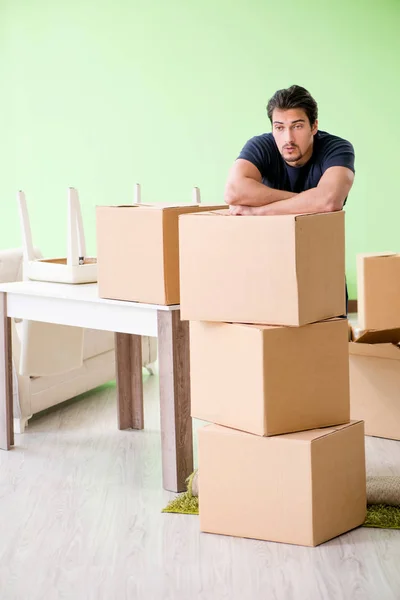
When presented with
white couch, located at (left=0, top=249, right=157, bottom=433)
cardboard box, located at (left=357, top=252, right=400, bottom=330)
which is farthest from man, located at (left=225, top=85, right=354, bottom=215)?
white couch, located at (left=0, top=249, right=157, bottom=433)

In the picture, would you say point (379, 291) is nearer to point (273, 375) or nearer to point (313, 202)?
point (313, 202)

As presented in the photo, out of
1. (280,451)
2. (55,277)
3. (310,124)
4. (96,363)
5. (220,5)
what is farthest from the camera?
(220,5)

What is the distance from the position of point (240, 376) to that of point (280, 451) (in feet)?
0.80

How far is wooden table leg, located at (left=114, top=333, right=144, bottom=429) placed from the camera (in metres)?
3.80

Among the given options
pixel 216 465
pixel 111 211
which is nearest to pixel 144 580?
pixel 216 465

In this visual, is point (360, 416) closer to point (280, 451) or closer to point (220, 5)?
point (280, 451)

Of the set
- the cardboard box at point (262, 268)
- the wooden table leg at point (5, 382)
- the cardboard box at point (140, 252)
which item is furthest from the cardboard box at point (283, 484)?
the wooden table leg at point (5, 382)

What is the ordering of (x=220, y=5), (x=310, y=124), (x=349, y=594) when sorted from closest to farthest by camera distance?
1. (x=349, y=594)
2. (x=310, y=124)
3. (x=220, y=5)

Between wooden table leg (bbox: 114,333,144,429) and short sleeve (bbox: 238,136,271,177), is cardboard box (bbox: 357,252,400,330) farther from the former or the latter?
wooden table leg (bbox: 114,333,144,429)

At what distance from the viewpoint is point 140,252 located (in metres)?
3.01

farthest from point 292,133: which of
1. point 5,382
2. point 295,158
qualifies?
point 5,382

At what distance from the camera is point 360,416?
3635mm

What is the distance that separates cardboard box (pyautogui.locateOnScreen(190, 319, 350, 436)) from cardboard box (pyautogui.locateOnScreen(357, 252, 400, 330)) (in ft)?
2.97

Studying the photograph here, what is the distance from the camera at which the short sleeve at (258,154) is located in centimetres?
301
